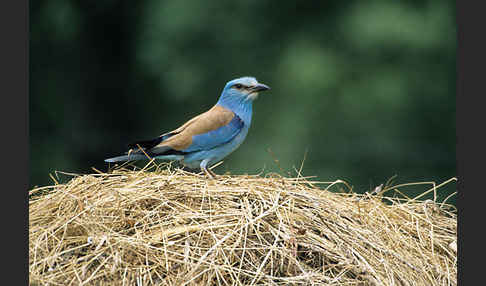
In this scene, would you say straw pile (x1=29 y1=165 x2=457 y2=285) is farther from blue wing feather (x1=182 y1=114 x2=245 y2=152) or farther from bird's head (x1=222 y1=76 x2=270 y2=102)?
bird's head (x1=222 y1=76 x2=270 y2=102)

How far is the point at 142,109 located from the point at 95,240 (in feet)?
8.46

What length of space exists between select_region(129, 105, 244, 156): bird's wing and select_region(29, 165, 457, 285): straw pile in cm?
47

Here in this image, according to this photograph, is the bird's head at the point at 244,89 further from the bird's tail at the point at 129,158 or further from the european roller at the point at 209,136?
the bird's tail at the point at 129,158

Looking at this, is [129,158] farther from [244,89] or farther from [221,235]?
[221,235]

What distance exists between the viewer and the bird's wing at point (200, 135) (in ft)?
11.4

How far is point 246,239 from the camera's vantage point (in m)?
2.46

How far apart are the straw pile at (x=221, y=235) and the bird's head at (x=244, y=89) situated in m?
0.79

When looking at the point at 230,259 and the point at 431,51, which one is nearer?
the point at 230,259

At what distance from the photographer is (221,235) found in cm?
247

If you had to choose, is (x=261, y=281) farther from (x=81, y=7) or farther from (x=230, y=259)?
(x=81, y=7)

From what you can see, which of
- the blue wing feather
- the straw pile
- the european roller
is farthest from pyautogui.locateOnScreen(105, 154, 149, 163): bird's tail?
the straw pile

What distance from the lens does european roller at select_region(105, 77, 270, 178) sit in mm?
3475

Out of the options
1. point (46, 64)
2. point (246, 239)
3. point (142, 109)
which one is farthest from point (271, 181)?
point (142, 109)

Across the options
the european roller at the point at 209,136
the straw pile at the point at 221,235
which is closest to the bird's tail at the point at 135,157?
the european roller at the point at 209,136
